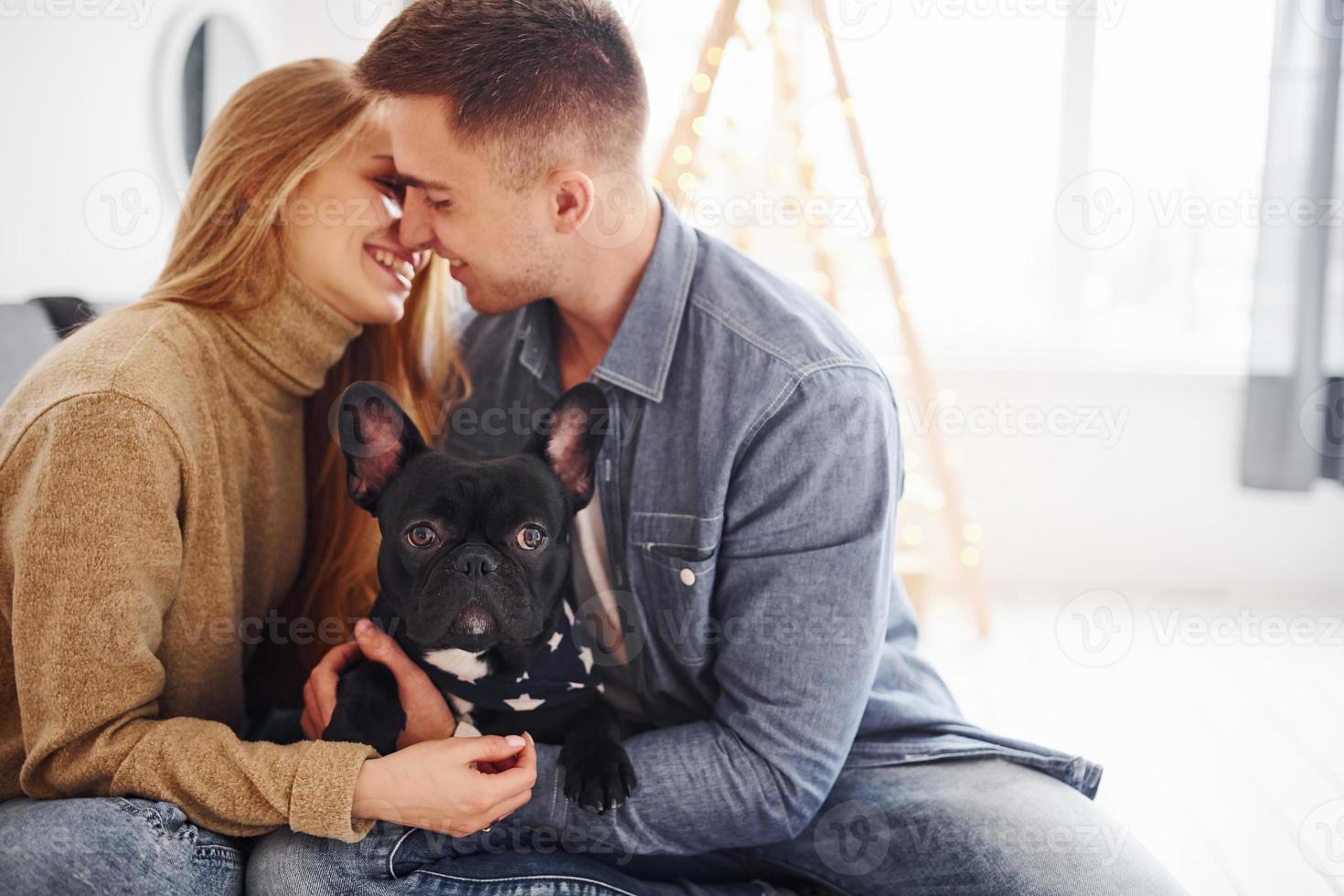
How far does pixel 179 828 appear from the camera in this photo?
1.26 meters

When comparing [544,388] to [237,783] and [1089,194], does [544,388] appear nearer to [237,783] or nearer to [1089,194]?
[237,783]

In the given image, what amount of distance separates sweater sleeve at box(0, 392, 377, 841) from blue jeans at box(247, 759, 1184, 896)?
7 cm

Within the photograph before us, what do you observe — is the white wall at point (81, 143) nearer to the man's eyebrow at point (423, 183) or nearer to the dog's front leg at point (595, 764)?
the man's eyebrow at point (423, 183)

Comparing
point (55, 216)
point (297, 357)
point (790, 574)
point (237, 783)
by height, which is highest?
point (55, 216)

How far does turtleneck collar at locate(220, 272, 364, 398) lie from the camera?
1523mm

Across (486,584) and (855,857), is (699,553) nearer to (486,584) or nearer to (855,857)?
(486,584)

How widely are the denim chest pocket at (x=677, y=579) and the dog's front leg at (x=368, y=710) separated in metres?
0.39

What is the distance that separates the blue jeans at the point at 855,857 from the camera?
1.32 m

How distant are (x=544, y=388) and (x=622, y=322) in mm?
224

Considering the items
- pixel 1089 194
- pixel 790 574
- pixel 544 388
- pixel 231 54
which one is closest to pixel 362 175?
pixel 544 388

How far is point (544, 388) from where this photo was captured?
1.77 metres

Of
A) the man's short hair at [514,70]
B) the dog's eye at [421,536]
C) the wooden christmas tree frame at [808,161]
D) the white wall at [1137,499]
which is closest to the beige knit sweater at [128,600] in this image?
the dog's eye at [421,536]

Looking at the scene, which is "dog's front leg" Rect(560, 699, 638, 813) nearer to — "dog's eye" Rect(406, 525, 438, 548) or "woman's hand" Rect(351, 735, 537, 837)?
"woman's hand" Rect(351, 735, 537, 837)

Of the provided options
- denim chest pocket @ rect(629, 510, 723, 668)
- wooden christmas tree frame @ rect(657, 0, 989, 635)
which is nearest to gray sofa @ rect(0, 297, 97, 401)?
denim chest pocket @ rect(629, 510, 723, 668)
